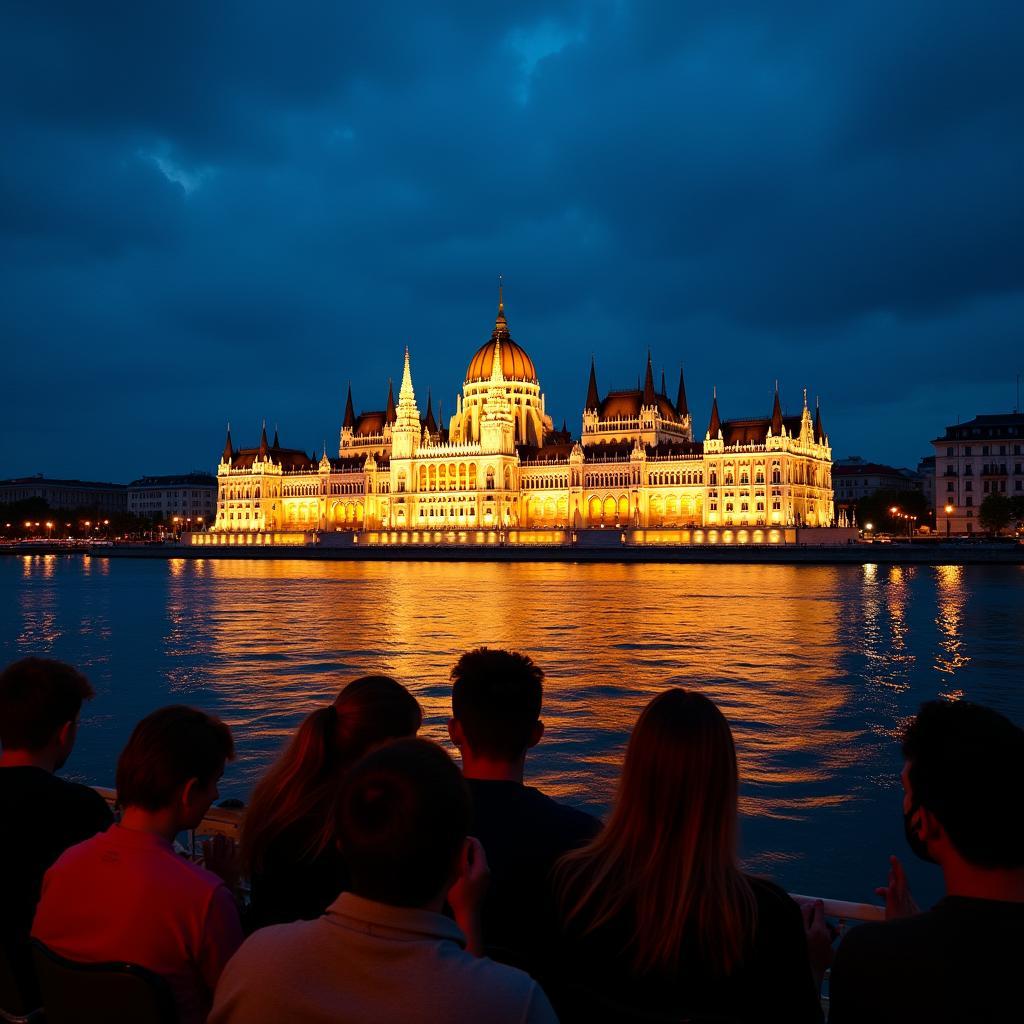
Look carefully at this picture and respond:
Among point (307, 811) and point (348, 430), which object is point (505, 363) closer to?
point (348, 430)

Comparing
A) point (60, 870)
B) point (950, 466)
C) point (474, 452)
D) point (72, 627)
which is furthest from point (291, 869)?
point (474, 452)

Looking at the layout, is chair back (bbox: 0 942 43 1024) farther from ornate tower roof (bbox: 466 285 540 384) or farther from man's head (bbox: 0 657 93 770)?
ornate tower roof (bbox: 466 285 540 384)

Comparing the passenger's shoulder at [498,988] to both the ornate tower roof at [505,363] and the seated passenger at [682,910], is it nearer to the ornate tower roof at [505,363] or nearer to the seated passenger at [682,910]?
the seated passenger at [682,910]

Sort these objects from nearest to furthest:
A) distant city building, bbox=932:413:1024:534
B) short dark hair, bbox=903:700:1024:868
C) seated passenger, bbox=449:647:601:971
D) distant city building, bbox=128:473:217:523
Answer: short dark hair, bbox=903:700:1024:868, seated passenger, bbox=449:647:601:971, distant city building, bbox=932:413:1024:534, distant city building, bbox=128:473:217:523

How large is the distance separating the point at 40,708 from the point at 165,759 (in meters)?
1.47

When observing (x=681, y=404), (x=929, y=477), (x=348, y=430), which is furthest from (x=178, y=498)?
(x=929, y=477)

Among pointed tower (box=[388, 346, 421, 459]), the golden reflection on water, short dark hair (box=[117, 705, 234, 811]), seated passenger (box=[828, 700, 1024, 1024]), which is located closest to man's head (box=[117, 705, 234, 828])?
short dark hair (box=[117, 705, 234, 811])

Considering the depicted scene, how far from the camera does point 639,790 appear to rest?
3.39 metres

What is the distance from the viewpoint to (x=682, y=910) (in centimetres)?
323

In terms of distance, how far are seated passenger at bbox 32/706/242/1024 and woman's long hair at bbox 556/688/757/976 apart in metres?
1.20

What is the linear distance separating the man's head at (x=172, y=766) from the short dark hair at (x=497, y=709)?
1059 millimetres

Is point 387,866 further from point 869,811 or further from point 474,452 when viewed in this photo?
point 474,452

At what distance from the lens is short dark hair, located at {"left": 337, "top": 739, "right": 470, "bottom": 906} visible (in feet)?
8.03

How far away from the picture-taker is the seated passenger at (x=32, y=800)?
4.27 m
